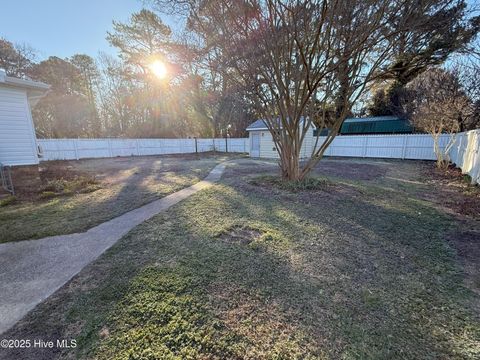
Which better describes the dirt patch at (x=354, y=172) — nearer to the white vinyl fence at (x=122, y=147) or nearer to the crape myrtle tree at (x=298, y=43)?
the crape myrtle tree at (x=298, y=43)

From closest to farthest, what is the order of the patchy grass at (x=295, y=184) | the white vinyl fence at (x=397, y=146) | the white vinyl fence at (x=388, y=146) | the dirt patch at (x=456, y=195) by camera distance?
the dirt patch at (x=456, y=195), the patchy grass at (x=295, y=184), the white vinyl fence at (x=397, y=146), the white vinyl fence at (x=388, y=146)

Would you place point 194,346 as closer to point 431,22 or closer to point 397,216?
point 397,216

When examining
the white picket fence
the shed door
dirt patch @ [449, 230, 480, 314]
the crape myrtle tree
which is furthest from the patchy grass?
the shed door

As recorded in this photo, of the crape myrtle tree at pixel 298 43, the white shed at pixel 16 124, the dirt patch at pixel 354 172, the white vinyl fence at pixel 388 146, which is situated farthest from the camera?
the white vinyl fence at pixel 388 146

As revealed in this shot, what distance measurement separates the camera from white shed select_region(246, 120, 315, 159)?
14922mm

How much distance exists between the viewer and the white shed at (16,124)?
6.10 metres

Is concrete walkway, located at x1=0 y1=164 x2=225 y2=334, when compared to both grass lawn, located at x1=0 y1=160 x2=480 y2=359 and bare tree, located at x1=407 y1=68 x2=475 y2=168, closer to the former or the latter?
grass lawn, located at x1=0 y1=160 x2=480 y2=359

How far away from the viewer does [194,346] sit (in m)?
1.58

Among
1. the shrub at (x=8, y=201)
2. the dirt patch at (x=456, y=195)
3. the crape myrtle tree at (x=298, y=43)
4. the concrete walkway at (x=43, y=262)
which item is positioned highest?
the crape myrtle tree at (x=298, y=43)

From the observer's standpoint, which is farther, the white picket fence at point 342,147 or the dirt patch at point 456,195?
the white picket fence at point 342,147

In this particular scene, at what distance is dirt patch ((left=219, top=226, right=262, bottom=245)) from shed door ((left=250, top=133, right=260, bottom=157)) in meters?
12.9

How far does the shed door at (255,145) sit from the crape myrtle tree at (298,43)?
30.5 ft

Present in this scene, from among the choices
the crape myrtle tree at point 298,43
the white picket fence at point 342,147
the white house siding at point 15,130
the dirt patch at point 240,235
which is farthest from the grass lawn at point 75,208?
the white picket fence at point 342,147

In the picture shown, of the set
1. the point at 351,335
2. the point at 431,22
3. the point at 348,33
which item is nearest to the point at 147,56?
the point at 348,33
